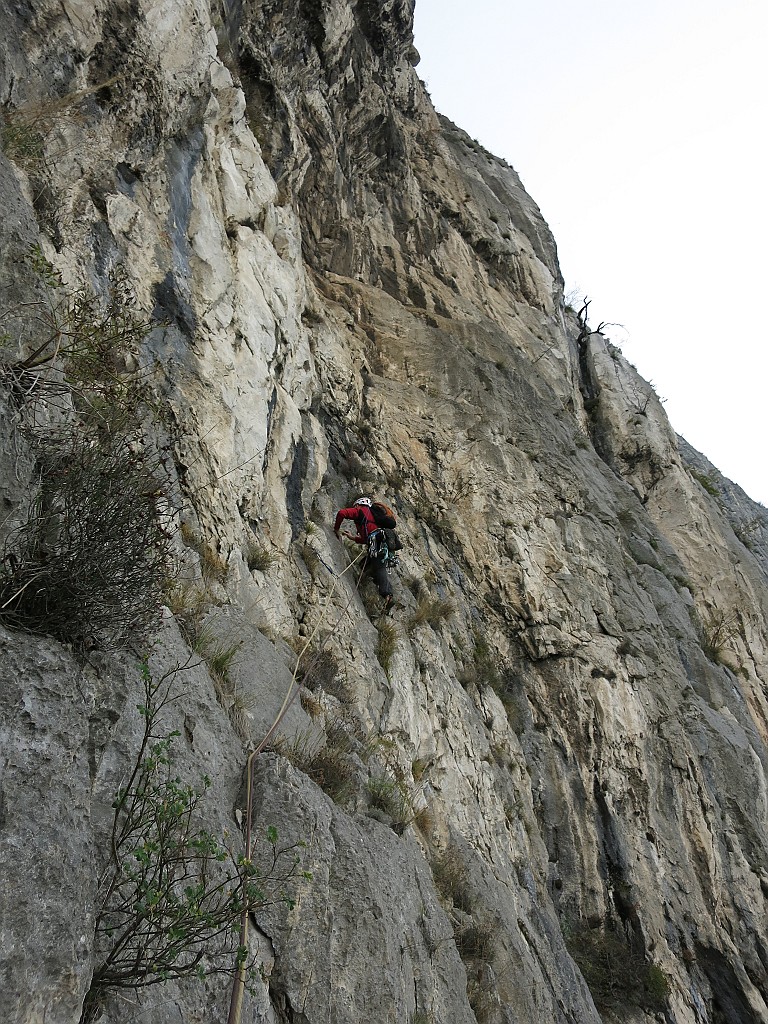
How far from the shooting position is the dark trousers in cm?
866

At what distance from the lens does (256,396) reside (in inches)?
306

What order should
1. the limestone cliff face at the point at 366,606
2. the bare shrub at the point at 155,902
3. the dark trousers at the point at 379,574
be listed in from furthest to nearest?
the dark trousers at the point at 379,574 → the limestone cliff face at the point at 366,606 → the bare shrub at the point at 155,902

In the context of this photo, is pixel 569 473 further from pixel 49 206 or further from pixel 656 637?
pixel 49 206

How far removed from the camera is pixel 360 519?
9125 millimetres

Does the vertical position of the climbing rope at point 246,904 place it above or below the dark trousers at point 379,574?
below

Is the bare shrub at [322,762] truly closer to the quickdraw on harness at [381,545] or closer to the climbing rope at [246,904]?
the climbing rope at [246,904]

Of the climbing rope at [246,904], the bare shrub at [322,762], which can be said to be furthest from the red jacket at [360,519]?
the bare shrub at [322,762]

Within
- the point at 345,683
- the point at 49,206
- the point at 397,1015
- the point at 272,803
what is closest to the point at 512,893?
the point at 345,683

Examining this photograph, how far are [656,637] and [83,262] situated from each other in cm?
1036

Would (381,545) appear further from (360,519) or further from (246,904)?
(246,904)

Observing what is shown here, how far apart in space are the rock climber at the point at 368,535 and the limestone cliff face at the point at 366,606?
0.72 feet

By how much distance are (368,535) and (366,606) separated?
3.07 feet

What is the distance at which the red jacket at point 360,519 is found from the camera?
29.6 ft

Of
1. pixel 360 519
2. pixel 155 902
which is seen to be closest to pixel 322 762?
pixel 155 902
